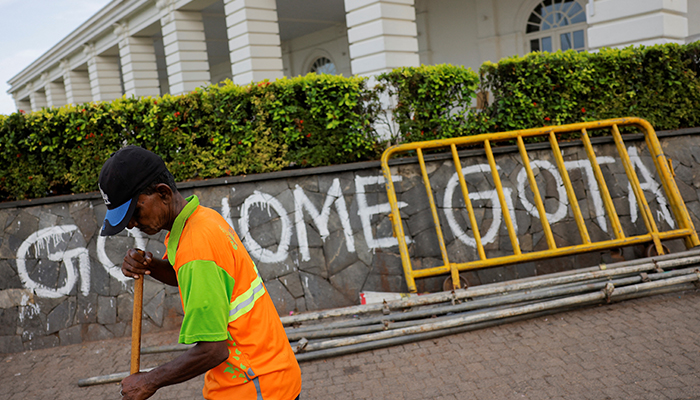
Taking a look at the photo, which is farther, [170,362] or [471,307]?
[471,307]

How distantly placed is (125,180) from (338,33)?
2087 cm

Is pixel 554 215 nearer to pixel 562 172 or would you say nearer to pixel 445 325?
pixel 562 172

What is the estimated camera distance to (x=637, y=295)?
16.1ft

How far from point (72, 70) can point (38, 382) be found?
79.5 feet

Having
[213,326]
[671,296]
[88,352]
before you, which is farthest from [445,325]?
[88,352]

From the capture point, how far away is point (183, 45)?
1580 centimetres

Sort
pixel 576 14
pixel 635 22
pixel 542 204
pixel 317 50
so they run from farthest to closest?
pixel 317 50
pixel 576 14
pixel 635 22
pixel 542 204

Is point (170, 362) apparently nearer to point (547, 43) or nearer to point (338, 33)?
point (547, 43)

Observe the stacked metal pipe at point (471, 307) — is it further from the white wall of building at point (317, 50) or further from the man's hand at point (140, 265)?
the white wall of building at point (317, 50)

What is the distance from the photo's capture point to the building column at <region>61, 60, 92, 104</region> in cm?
2503

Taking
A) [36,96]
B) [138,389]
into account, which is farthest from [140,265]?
[36,96]

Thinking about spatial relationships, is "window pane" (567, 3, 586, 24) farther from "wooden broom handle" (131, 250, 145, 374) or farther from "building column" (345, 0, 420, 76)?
"wooden broom handle" (131, 250, 145, 374)

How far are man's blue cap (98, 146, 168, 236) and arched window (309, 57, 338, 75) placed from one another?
2065cm

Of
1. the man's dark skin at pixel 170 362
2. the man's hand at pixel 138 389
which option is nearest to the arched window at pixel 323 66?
the man's dark skin at pixel 170 362
